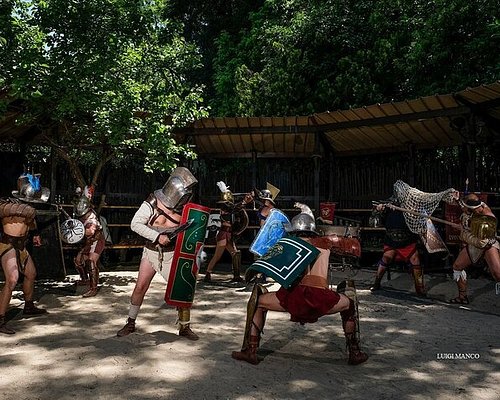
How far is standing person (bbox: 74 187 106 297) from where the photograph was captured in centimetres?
667

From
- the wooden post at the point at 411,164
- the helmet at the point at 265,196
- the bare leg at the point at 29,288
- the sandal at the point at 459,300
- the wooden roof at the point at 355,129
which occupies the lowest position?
the sandal at the point at 459,300

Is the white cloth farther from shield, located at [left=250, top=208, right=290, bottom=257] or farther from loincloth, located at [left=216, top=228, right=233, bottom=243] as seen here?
loincloth, located at [left=216, top=228, right=233, bottom=243]

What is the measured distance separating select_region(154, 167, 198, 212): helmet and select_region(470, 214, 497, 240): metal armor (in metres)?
3.82

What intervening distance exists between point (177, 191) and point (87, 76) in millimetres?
3054

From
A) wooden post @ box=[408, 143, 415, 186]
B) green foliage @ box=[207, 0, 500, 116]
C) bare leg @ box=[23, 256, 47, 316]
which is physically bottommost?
bare leg @ box=[23, 256, 47, 316]

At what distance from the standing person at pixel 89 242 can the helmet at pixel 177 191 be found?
2.57 metres

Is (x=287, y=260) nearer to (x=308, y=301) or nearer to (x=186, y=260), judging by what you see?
(x=308, y=301)

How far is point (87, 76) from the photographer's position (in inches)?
255

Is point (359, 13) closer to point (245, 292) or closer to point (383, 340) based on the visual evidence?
point (245, 292)

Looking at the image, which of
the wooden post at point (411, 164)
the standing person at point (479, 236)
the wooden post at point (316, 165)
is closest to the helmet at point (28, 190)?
the standing person at point (479, 236)

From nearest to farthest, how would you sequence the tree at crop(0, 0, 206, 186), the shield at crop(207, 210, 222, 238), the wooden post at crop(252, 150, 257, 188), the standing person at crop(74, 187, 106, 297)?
1. the tree at crop(0, 0, 206, 186)
2. the standing person at crop(74, 187, 106, 297)
3. the shield at crop(207, 210, 222, 238)
4. the wooden post at crop(252, 150, 257, 188)

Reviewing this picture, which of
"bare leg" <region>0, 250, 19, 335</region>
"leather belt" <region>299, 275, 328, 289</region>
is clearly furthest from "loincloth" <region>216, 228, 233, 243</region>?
"leather belt" <region>299, 275, 328, 289</region>

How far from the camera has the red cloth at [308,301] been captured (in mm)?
3566

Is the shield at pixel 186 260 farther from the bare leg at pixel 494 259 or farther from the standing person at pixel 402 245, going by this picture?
the bare leg at pixel 494 259
